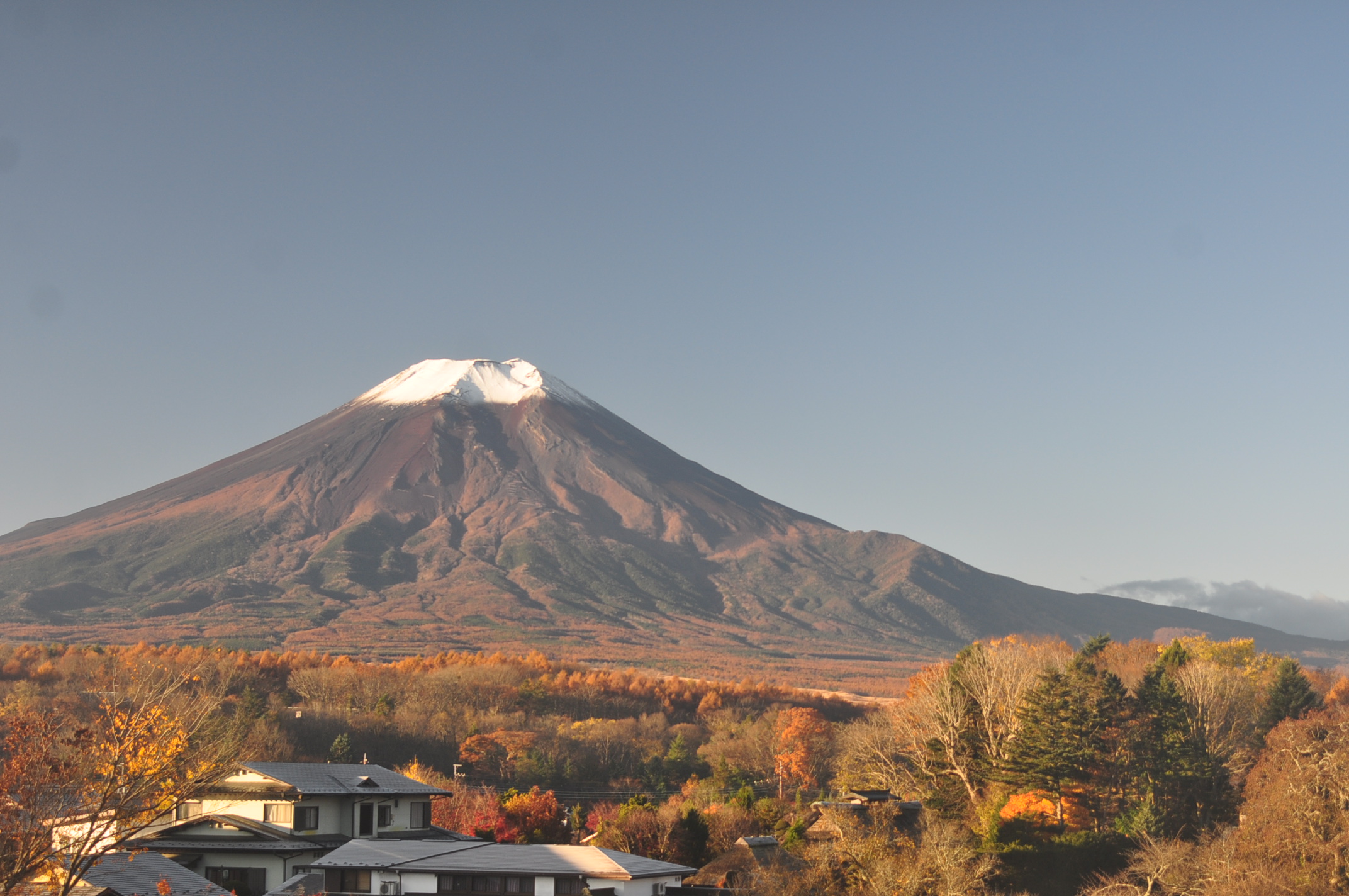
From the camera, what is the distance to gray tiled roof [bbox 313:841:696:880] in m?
37.1

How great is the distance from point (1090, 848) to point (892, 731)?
1775cm

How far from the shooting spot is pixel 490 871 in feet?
122

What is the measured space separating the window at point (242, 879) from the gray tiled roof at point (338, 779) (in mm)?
2966

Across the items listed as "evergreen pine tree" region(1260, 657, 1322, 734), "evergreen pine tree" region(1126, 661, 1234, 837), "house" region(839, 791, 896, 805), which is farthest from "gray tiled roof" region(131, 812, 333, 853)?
"evergreen pine tree" region(1260, 657, 1322, 734)

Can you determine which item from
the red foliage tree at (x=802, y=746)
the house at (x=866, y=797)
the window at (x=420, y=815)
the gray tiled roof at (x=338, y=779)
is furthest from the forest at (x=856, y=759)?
the window at (x=420, y=815)

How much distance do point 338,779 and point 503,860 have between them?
9.59 m

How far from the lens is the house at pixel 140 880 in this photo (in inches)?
1147

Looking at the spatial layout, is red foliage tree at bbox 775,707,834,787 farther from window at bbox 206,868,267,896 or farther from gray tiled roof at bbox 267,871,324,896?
gray tiled roof at bbox 267,871,324,896

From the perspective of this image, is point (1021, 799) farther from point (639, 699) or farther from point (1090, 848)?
point (639, 699)

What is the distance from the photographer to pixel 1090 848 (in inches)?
1937

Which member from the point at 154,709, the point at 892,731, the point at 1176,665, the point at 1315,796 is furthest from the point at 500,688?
the point at 154,709

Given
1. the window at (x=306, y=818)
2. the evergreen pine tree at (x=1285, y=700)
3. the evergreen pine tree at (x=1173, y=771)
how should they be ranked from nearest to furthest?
the window at (x=306, y=818)
the evergreen pine tree at (x=1173, y=771)
the evergreen pine tree at (x=1285, y=700)

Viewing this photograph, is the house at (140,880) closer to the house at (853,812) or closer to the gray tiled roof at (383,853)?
the gray tiled roof at (383,853)

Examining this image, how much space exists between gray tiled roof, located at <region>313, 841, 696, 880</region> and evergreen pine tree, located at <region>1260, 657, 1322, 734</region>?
38091mm
